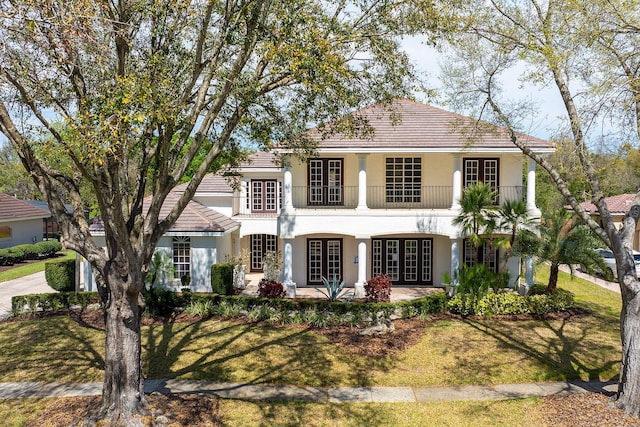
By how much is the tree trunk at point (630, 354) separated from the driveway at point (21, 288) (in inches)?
805

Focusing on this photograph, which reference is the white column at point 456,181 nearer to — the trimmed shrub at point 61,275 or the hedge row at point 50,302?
the hedge row at point 50,302

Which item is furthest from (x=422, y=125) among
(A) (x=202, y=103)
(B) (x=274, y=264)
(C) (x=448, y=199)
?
(A) (x=202, y=103)

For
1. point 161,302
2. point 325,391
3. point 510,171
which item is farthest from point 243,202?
point 325,391

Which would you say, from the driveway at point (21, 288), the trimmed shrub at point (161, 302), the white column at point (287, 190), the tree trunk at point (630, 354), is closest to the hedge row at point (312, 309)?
the trimmed shrub at point (161, 302)

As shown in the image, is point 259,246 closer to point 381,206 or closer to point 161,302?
point 381,206

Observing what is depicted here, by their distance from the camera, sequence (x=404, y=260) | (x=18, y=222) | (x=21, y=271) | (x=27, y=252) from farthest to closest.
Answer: (x=18, y=222)
(x=27, y=252)
(x=21, y=271)
(x=404, y=260)

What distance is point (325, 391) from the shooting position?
34.6 ft

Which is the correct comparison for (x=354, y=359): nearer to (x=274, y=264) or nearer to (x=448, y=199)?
(x=274, y=264)

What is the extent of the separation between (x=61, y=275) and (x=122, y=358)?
11.6 m

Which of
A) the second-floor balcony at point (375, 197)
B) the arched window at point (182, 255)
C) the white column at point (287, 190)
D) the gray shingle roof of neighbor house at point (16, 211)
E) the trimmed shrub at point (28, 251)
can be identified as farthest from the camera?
the gray shingle roof of neighbor house at point (16, 211)

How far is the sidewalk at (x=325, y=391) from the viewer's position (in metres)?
10.2

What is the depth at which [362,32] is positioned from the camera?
932 centimetres

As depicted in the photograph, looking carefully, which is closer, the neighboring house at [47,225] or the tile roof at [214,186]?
the tile roof at [214,186]

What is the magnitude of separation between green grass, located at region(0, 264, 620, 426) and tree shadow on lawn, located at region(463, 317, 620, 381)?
30 millimetres
